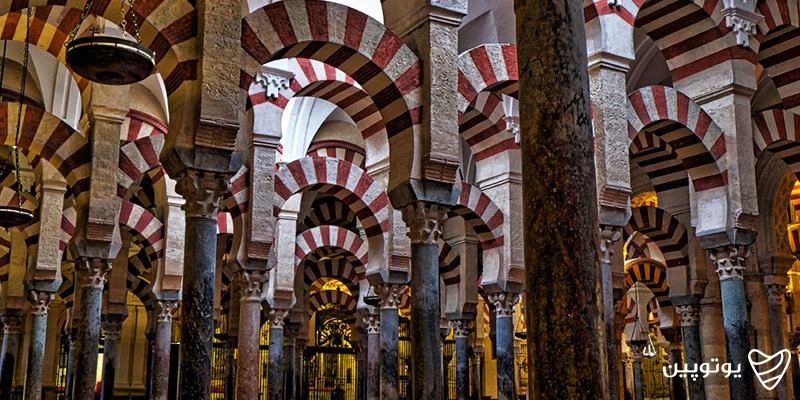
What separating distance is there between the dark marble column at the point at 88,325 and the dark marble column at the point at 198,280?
2722 millimetres

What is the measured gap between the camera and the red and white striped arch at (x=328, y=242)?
42.0 ft

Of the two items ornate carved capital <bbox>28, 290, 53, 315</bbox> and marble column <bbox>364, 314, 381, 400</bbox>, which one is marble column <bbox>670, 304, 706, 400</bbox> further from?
ornate carved capital <bbox>28, 290, 53, 315</bbox>

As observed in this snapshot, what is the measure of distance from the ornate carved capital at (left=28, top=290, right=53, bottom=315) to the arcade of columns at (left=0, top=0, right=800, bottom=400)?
1.1 inches

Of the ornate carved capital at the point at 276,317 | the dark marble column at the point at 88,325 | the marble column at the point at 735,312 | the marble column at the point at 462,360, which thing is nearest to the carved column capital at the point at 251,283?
the dark marble column at the point at 88,325

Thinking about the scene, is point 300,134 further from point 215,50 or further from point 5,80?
point 215,50

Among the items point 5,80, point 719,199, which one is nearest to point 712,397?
point 719,199

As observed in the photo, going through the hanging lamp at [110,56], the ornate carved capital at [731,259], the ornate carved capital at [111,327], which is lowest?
the ornate carved capital at [111,327]

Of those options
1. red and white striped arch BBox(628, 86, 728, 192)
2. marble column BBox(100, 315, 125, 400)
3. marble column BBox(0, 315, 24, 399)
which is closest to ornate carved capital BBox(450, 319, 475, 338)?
red and white striped arch BBox(628, 86, 728, 192)

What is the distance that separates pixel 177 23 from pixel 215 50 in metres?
0.39

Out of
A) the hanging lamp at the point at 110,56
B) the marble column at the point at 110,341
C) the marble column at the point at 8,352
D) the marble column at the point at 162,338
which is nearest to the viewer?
the hanging lamp at the point at 110,56

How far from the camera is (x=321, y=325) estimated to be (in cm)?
2175

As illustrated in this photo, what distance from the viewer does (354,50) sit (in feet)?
21.8

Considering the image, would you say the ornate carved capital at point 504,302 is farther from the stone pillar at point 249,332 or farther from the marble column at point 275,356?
the stone pillar at point 249,332

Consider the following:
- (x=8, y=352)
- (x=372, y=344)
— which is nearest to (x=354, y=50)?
(x=372, y=344)
